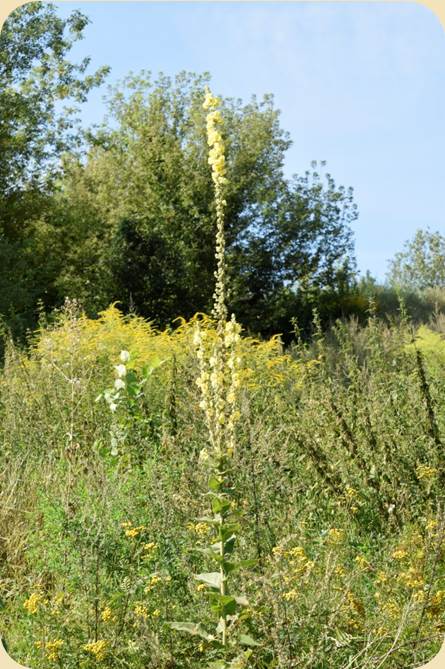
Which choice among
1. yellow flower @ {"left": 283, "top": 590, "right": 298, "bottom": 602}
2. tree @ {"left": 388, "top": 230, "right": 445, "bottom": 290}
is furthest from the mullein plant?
tree @ {"left": 388, "top": 230, "right": 445, "bottom": 290}

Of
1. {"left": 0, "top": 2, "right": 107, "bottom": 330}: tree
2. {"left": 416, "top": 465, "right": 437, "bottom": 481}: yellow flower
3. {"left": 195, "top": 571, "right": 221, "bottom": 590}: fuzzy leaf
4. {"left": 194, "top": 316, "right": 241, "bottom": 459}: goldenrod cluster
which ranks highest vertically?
{"left": 0, "top": 2, "right": 107, "bottom": 330}: tree

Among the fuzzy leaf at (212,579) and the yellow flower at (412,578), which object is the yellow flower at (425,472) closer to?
the yellow flower at (412,578)

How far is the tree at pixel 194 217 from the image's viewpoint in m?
16.1

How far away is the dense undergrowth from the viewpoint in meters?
3.46

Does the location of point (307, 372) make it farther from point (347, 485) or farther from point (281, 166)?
point (281, 166)

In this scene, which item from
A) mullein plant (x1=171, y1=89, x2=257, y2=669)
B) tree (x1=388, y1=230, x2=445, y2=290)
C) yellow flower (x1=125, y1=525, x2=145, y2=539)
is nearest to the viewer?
mullein plant (x1=171, y1=89, x2=257, y2=669)

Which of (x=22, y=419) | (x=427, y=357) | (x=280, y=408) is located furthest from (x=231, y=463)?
(x=427, y=357)

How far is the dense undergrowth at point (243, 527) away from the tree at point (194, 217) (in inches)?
359

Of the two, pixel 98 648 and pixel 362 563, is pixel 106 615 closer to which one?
pixel 98 648

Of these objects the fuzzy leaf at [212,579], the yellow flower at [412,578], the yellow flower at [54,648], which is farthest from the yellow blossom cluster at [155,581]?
the yellow flower at [412,578]

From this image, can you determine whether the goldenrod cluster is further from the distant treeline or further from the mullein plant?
the distant treeline

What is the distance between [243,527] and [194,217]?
41.8ft

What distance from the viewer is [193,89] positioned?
17.8 metres

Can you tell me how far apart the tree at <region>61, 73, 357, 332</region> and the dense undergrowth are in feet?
29.9
